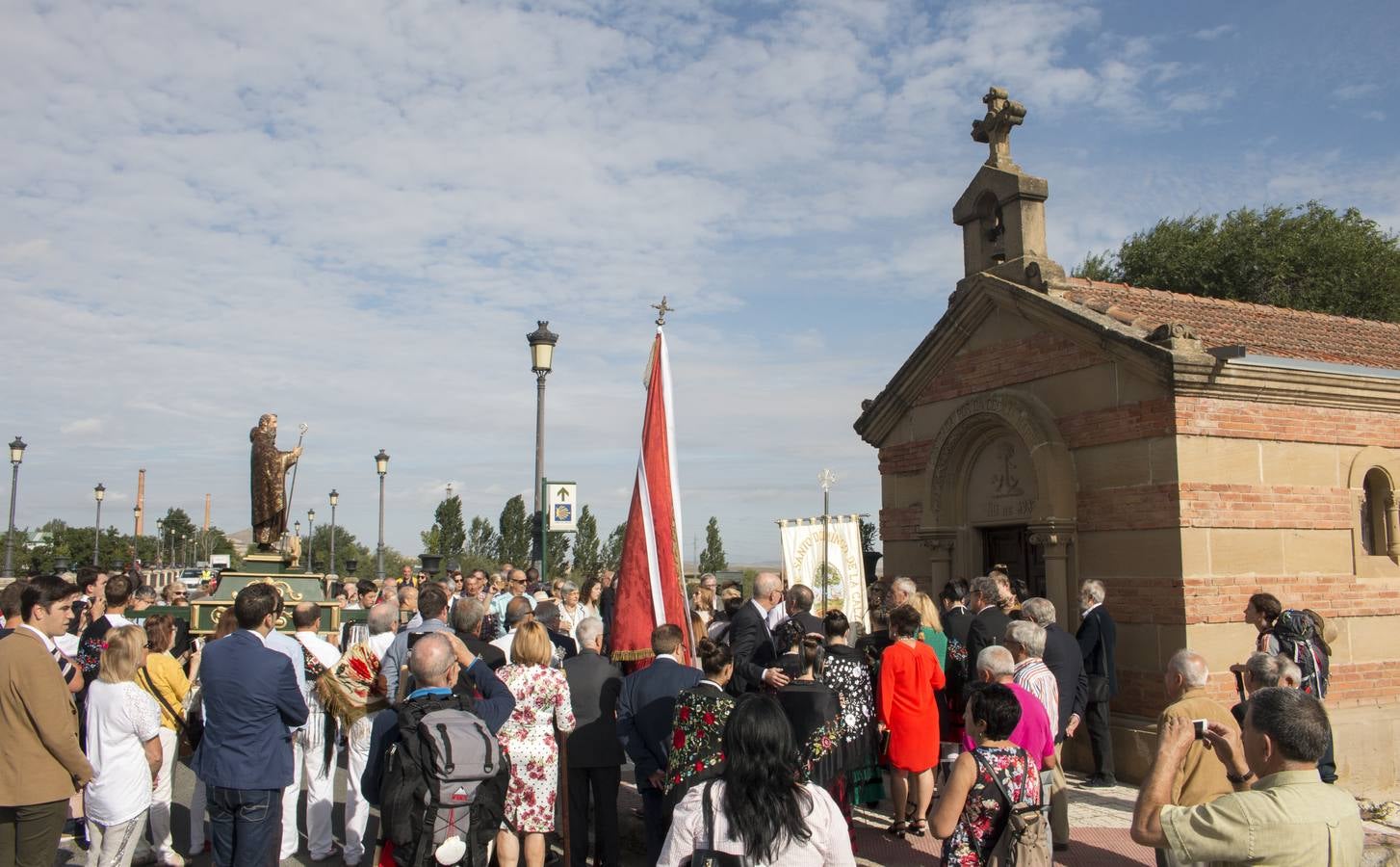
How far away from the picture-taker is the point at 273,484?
13.7 m

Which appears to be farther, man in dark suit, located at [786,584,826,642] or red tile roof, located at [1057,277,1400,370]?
red tile roof, located at [1057,277,1400,370]

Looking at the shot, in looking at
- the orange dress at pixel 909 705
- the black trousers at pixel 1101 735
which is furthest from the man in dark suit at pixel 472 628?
the black trousers at pixel 1101 735

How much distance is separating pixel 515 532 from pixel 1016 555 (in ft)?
121

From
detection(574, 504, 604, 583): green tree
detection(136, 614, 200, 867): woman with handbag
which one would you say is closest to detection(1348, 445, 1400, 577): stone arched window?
detection(136, 614, 200, 867): woman with handbag

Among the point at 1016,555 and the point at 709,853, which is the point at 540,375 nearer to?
the point at 1016,555

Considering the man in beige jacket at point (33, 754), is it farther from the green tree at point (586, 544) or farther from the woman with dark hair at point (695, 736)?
the green tree at point (586, 544)

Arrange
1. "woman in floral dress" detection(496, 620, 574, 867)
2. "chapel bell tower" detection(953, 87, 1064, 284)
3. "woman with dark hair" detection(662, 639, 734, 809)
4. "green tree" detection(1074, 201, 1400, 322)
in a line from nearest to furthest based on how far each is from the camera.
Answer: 1. "woman with dark hair" detection(662, 639, 734, 809)
2. "woman in floral dress" detection(496, 620, 574, 867)
3. "chapel bell tower" detection(953, 87, 1064, 284)
4. "green tree" detection(1074, 201, 1400, 322)

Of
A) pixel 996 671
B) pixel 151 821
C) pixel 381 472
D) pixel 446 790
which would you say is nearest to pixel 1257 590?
pixel 996 671

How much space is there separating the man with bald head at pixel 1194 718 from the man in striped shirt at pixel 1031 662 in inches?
46.0

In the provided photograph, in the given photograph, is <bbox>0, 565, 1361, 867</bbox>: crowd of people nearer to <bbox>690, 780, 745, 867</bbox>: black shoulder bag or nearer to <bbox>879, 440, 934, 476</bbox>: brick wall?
<bbox>690, 780, 745, 867</bbox>: black shoulder bag

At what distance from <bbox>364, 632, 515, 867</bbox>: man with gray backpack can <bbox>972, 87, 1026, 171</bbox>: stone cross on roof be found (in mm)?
9944

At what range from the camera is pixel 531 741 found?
6031mm

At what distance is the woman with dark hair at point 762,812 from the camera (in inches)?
138

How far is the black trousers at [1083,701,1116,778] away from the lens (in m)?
9.15
